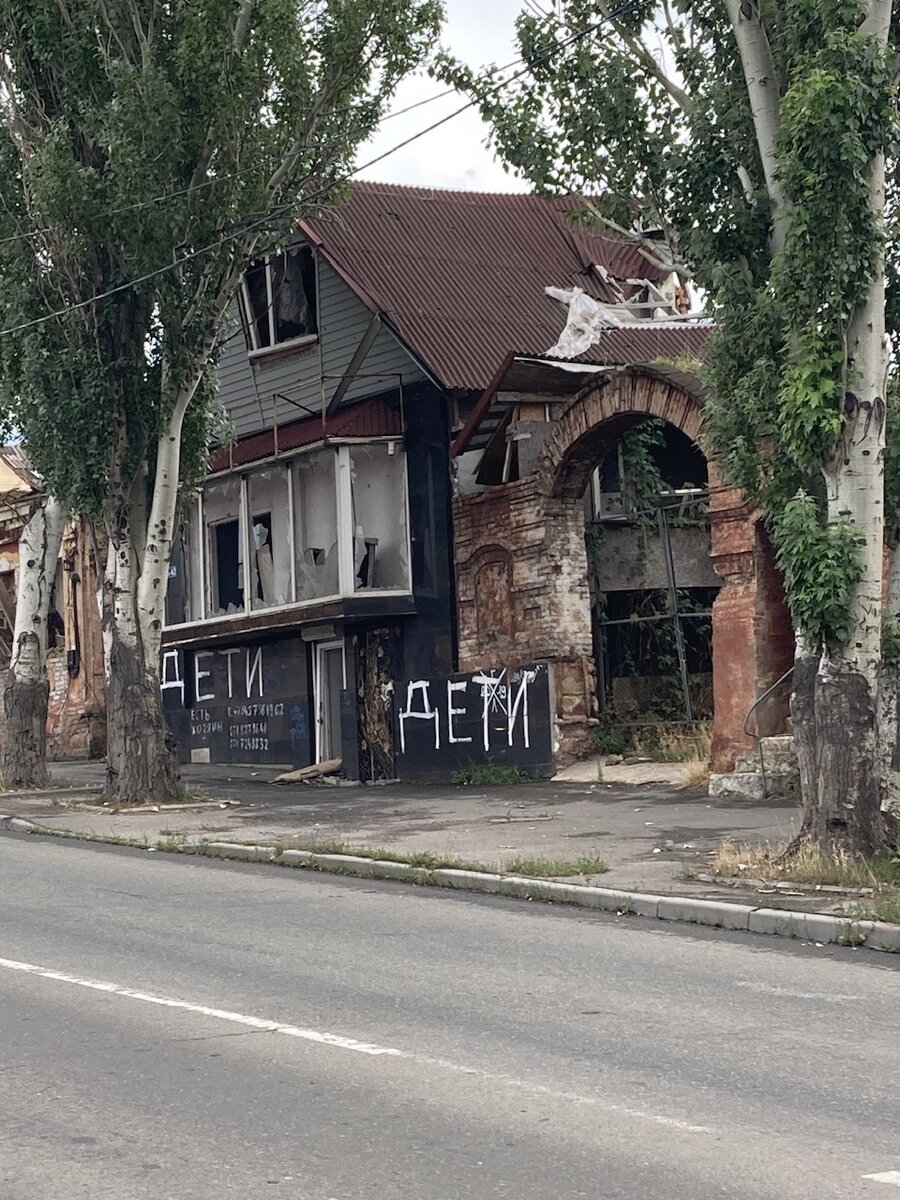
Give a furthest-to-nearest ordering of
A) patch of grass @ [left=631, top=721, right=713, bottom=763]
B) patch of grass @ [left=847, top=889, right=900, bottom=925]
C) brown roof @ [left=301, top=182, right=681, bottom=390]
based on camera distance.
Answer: brown roof @ [left=301, top=182, right=681, bottom=390] → patch of grass @ [left=631, top=721, right=713, bottom=763] → patch of grass @ [left=847, top=889, right=900, bottom=925]

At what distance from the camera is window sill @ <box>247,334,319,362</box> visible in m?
26.4

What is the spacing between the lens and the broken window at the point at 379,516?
2500 cm

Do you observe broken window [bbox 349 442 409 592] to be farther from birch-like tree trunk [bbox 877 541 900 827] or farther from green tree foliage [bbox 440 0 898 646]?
birch-like tree trunk [bbox 877 541 900 827]

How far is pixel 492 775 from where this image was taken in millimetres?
22578

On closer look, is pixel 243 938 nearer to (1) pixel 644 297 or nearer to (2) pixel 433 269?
(2) pixel 433 269

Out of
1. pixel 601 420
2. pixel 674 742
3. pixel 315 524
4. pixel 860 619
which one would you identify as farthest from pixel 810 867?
pixel 315 524

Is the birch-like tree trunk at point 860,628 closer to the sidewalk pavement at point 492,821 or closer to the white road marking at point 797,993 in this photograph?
the sidewalk pavement at point 492,821

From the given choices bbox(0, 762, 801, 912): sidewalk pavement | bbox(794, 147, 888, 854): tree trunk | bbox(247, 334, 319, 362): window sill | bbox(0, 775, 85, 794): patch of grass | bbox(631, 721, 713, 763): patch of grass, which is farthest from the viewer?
bbox(247, 334, 319, 362): window sill

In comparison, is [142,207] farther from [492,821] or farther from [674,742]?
[674,742]

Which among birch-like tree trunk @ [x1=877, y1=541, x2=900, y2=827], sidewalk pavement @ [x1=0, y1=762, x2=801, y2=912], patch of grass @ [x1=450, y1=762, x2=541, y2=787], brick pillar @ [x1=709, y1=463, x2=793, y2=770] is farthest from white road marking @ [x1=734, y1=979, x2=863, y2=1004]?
patch of grass @ [x1=450, y1=762, x2=541, y2=787]

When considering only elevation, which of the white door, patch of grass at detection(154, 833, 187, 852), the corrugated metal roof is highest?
the corrugated metal roof

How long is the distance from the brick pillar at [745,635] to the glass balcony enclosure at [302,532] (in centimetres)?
655

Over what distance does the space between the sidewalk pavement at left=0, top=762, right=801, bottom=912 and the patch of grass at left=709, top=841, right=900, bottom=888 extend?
0.25 meters

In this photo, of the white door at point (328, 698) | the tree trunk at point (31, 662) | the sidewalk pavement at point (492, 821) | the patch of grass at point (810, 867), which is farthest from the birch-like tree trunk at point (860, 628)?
the white door at point (328, 698)
